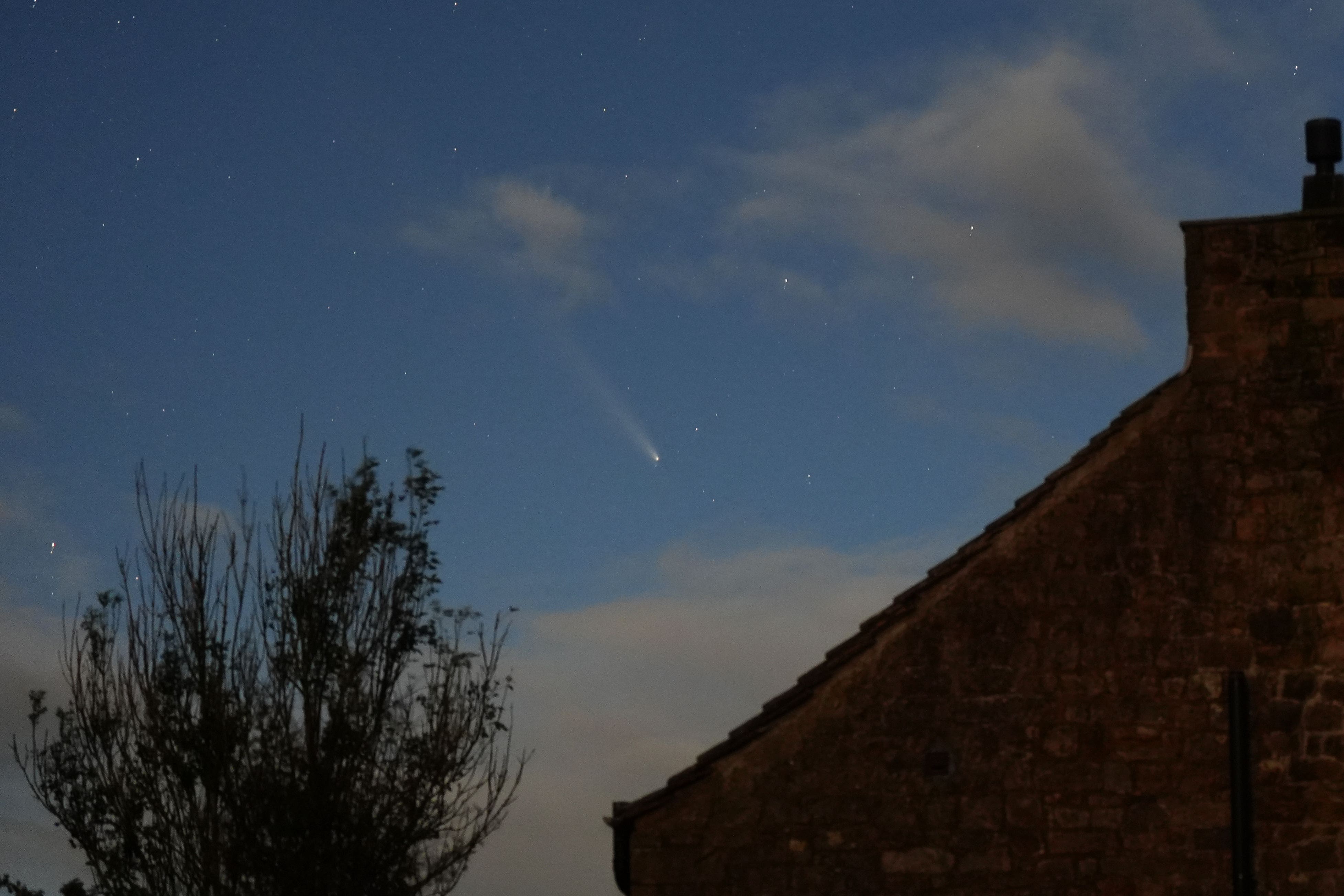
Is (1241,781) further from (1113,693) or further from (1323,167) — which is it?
(1323,167)

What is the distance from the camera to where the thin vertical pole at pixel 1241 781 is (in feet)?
36.9

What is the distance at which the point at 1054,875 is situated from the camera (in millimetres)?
11375

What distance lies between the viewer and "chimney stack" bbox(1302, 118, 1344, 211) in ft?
41.9

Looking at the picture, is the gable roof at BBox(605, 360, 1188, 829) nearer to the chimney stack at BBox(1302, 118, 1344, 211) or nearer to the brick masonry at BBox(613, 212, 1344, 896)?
the brick masonry at BBox(613, 212, 1344, 896)

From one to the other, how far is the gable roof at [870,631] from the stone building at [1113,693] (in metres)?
0.02

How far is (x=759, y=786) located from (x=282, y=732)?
290 inches

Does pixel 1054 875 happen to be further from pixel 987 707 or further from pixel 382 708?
pixel 382 708

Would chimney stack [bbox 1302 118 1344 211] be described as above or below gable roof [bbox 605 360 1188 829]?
above

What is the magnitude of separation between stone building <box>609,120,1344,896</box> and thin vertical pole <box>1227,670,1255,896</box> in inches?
0.8

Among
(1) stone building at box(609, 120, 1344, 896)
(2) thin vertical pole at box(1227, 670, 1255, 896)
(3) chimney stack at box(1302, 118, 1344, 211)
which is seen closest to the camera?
(2) thin vertical pole at box(1227, 670, 1255, 896)

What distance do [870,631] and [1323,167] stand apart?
16.6ft

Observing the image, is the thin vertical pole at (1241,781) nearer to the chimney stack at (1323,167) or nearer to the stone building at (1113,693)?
the stone building at (1113,693)

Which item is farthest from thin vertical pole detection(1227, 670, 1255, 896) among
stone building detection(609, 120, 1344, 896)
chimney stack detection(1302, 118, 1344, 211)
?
chimney stack detection(1302, 118, 1344, 211)

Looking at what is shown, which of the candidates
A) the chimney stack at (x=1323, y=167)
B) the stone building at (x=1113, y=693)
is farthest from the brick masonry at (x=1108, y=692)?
the chimney stack at (x=1323, y=167)
